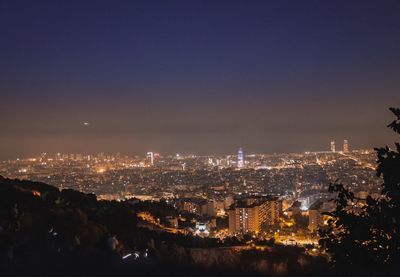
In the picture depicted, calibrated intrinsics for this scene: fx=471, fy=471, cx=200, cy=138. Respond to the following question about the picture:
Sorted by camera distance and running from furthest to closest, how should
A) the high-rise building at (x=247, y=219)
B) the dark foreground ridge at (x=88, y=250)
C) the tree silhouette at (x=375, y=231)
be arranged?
the high-rise building at (x=247, y=219)
the dark foreground ridge at (x=88, y=250)
the tree silhouette at (x=375, y=231)

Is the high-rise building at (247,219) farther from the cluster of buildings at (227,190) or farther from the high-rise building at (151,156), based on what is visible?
the high-rise building at (151,156)

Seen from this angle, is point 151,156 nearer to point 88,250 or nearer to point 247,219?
point 247,219

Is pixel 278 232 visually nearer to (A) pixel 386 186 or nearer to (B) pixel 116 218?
(B) pixel 116 218

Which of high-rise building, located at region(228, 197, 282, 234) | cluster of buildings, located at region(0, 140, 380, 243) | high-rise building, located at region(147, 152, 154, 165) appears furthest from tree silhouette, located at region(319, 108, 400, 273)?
high-rise building, located at region(147, 152, 154, 165)

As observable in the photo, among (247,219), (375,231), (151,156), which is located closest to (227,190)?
(247,219)

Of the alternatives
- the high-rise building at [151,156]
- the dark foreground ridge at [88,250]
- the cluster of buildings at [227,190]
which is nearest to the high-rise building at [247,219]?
the cluster of buildings at [227,190]

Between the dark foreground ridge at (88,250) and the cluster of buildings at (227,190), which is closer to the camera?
the dark foreground ridge at (88,250)
